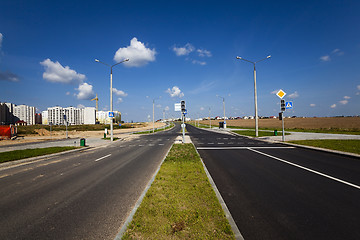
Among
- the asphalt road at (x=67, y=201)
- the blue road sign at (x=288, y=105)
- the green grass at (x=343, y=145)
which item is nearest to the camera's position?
Answer: the asphalt road at (x=67, y=201)

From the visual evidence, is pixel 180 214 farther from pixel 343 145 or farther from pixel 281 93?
pixel 281 93

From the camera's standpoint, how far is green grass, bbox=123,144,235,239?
2.78m

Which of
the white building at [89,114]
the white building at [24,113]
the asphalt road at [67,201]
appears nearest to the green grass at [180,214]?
the asphalt road at [67,201]

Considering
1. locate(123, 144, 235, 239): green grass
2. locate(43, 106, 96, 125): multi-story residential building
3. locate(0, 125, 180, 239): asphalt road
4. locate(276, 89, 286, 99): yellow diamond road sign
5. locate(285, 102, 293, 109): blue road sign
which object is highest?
locate(43, 106, 96, 125): multi-story residential building

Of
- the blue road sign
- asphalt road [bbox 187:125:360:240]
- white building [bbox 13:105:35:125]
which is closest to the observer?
asphalt road [bbox 187:125:360:240]

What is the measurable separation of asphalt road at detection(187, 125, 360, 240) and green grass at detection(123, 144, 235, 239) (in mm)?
498

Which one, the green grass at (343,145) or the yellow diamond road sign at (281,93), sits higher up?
the yellow diamond road sign at (281,93)

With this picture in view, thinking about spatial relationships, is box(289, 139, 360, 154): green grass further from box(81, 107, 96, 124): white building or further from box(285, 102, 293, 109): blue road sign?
box(81, 107, 96, 124): white building

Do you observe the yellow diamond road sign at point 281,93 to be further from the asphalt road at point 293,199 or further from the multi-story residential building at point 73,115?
the multi-story residential building at point 73,115

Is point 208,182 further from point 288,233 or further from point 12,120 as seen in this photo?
point 12,120

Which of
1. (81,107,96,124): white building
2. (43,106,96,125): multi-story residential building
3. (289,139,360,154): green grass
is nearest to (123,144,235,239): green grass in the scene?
(289,139,360,154): green grass

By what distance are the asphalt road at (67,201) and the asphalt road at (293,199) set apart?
2.79 metres

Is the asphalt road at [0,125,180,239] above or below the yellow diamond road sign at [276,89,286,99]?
below

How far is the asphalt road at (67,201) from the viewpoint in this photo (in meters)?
3.16
